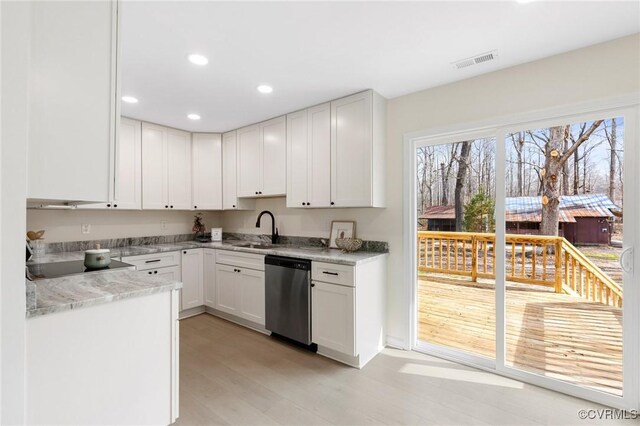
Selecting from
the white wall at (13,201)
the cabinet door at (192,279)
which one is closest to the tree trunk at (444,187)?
the white wall at (13,201)

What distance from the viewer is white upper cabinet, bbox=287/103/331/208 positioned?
3.12m

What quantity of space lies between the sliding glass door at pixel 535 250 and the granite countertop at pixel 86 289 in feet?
7.59

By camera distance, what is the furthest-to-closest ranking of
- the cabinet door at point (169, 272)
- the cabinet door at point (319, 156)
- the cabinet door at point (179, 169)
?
the cabinet door at point (179, 169), the cabinet door at point (169, 272), the cabinet door at point (319, 156)

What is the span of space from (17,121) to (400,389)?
8.79 feet

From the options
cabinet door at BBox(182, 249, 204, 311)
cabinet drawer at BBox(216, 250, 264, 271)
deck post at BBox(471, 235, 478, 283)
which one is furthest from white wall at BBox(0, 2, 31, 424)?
deck post at BBox(471, 235, 478, 283)

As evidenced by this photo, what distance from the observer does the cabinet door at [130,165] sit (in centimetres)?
351

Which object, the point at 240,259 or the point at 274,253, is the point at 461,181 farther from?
the point at 240,259

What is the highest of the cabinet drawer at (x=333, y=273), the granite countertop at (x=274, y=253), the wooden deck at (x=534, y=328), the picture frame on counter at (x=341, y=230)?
the picture frame on counter at (x=341, y=230)

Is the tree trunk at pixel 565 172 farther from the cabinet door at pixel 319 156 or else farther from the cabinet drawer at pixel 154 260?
the cabinet drawer at pixel 154 260

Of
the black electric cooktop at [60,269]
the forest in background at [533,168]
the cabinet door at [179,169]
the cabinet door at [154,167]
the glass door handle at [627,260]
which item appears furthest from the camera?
the cabinet door at [179,169]

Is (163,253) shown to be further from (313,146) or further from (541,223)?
(541,223)

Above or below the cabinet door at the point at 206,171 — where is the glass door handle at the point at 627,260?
below

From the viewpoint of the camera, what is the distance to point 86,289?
157 centimetres

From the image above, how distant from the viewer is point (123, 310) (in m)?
1.51
